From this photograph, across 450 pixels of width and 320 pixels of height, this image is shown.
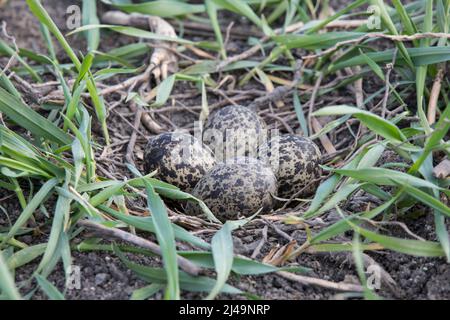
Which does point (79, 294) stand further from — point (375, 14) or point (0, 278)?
point (375, 14)

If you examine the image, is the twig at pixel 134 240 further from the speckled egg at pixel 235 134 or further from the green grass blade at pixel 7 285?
the speckled egg at pixel 235 134

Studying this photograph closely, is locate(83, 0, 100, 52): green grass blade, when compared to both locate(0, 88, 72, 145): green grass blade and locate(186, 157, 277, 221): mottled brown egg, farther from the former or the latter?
locate(186, 157, 277, 221): mottled brown egg

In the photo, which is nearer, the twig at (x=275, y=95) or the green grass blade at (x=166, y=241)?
the green grass blade at (x=166, y=241)

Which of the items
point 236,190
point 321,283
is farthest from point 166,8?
point 321,283

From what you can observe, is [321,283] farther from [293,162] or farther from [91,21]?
[91,21]

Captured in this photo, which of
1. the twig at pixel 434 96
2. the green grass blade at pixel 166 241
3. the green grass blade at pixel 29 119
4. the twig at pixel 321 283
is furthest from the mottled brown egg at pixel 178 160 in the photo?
the twig at pixel 434 96

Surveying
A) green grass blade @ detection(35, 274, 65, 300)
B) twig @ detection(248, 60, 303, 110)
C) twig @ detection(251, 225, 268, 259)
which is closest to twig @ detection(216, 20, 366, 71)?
twig @ detection(248, 60, 303, 110)

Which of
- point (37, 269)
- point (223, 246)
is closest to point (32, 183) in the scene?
point (37, 269)
